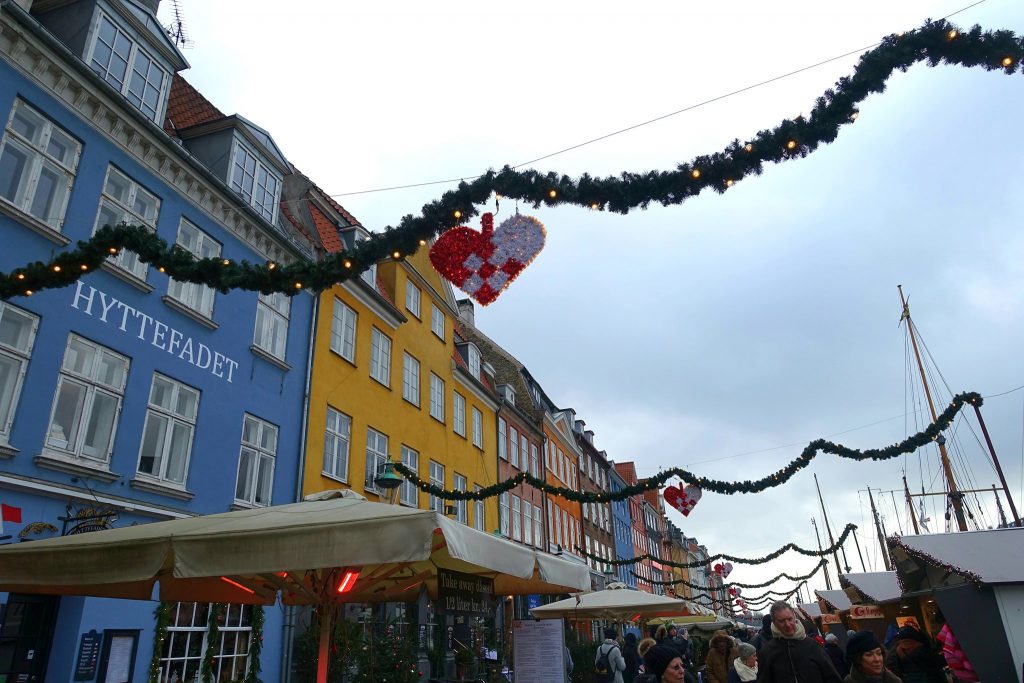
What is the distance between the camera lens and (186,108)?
15578 millimetres

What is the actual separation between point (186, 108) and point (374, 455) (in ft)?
30.6

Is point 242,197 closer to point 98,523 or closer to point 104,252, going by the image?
point 98,523

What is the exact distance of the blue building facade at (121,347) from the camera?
30.1 ft

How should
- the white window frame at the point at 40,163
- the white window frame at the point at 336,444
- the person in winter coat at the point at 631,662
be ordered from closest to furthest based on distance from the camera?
the white window frame at the point at 40,163
the person in winter coat at the point at 631,662
the white window frame at the point at 336,444

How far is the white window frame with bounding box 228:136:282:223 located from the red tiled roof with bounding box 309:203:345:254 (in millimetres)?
2065

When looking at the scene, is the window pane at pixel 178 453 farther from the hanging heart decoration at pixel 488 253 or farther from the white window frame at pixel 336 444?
the hanging heart decoration at pixel 488 253

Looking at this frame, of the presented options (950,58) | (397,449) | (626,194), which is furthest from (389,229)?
(397,449)

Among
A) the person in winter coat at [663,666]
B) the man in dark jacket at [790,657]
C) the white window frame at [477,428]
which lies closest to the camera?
the man in dark jacket at [790,657]

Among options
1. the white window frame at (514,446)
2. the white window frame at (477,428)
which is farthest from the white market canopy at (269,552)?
the white window frame at (514,446)

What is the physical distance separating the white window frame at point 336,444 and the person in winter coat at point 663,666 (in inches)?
384

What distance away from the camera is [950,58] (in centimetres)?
586

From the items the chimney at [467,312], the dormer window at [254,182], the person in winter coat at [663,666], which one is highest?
the chimney at [467,312]

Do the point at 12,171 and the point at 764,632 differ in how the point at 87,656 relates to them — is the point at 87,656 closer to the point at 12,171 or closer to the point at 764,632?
the point at 12,171

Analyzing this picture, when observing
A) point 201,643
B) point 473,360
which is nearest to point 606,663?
point 201,643
